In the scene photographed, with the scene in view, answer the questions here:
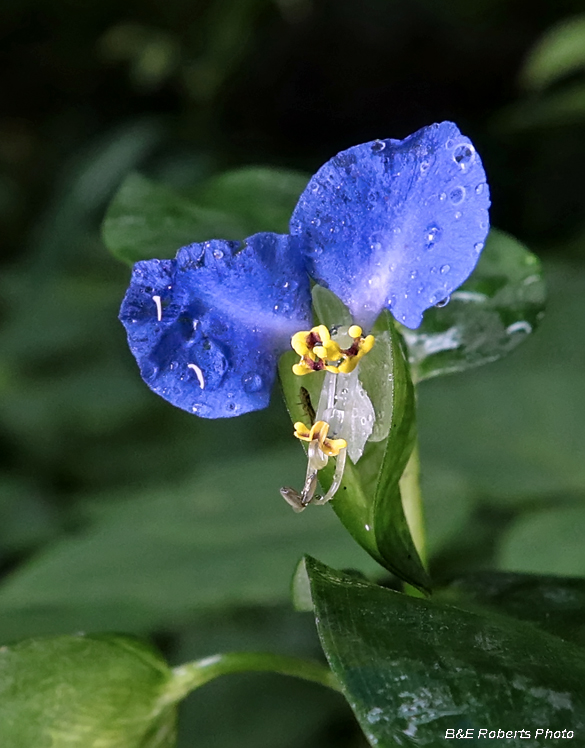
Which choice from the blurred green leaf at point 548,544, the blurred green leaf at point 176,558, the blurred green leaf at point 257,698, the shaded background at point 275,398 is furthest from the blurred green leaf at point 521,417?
the blurred green leaf at point 257,698

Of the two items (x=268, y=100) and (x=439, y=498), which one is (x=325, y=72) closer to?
(x=268, y=100)

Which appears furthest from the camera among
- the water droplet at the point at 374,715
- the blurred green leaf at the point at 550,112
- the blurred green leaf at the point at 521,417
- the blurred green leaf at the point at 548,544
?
the blurred green leaf at the point at 550,112

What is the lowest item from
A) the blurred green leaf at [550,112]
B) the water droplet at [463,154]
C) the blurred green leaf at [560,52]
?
the water droplet at [463,154]

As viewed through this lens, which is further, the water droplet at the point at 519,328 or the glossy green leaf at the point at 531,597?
the water droplet at the point at 519,328

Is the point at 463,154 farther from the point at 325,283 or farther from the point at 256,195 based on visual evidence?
the point at 256,195

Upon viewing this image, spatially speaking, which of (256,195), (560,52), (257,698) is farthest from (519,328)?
(560,52)

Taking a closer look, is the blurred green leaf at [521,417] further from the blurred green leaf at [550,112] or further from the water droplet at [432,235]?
the water droplet at [432,235]

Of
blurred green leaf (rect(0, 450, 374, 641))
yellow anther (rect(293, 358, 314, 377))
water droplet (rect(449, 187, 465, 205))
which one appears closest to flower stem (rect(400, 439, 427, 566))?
yellow anther (rect(293, 358, 314, 377))
